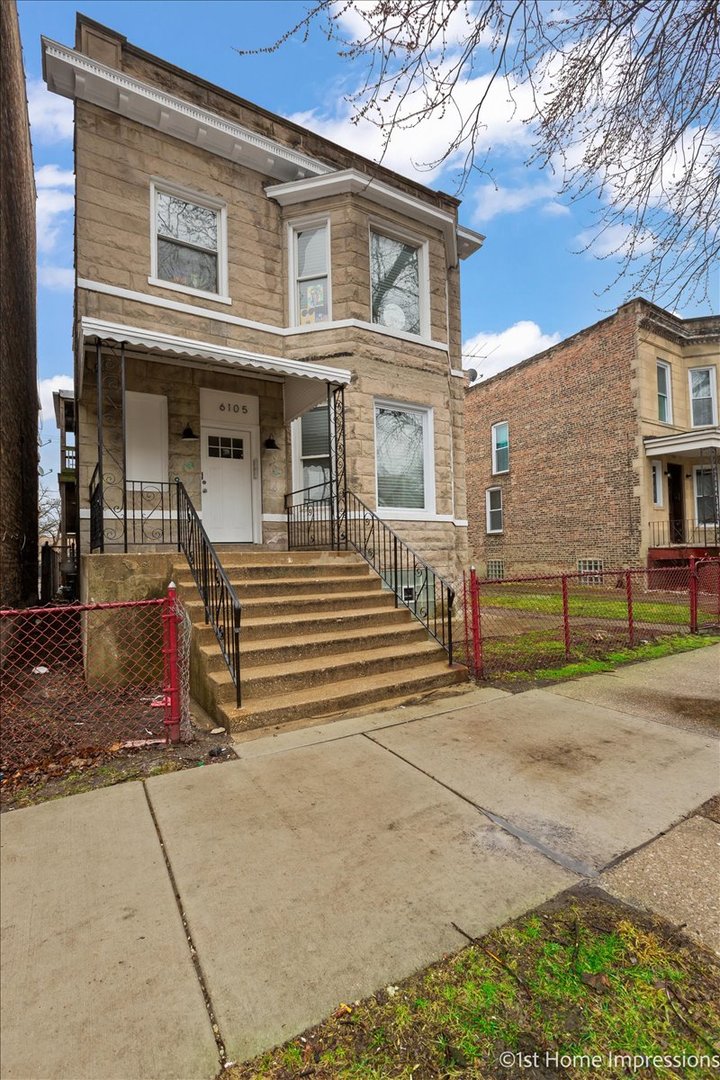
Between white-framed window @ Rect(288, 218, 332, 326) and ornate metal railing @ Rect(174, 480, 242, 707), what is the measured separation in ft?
17.2

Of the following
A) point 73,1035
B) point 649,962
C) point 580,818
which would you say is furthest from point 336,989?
point 580,818

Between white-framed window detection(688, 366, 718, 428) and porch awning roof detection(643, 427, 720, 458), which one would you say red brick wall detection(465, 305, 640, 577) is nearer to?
porch awning roof detection(643, 427, 720, 458)

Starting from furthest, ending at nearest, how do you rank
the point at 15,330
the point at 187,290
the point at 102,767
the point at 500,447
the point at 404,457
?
1. the point at 500,447
2. the point at 404,457
3. the point at 15,330
4. the point at 187,290
5. the point at 102,767

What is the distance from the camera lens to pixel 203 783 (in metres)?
3.46

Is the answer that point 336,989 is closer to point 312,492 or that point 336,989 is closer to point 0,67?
point 312,492

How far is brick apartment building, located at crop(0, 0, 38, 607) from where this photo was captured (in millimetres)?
7752

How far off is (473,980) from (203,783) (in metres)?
2.13

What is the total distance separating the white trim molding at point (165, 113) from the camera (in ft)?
24.8

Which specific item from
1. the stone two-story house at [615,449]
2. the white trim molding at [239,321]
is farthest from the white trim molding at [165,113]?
the stone two-story house at [615,449]

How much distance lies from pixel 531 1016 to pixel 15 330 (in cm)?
1152

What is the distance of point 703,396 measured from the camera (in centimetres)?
1705

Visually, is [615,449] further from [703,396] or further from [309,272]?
[309,272]

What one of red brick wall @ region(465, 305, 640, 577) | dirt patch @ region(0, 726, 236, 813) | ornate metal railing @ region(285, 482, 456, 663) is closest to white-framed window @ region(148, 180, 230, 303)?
ornate metal railing @ region(285, 482, 456, 663)

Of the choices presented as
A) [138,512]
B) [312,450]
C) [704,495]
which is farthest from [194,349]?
[704,495]
